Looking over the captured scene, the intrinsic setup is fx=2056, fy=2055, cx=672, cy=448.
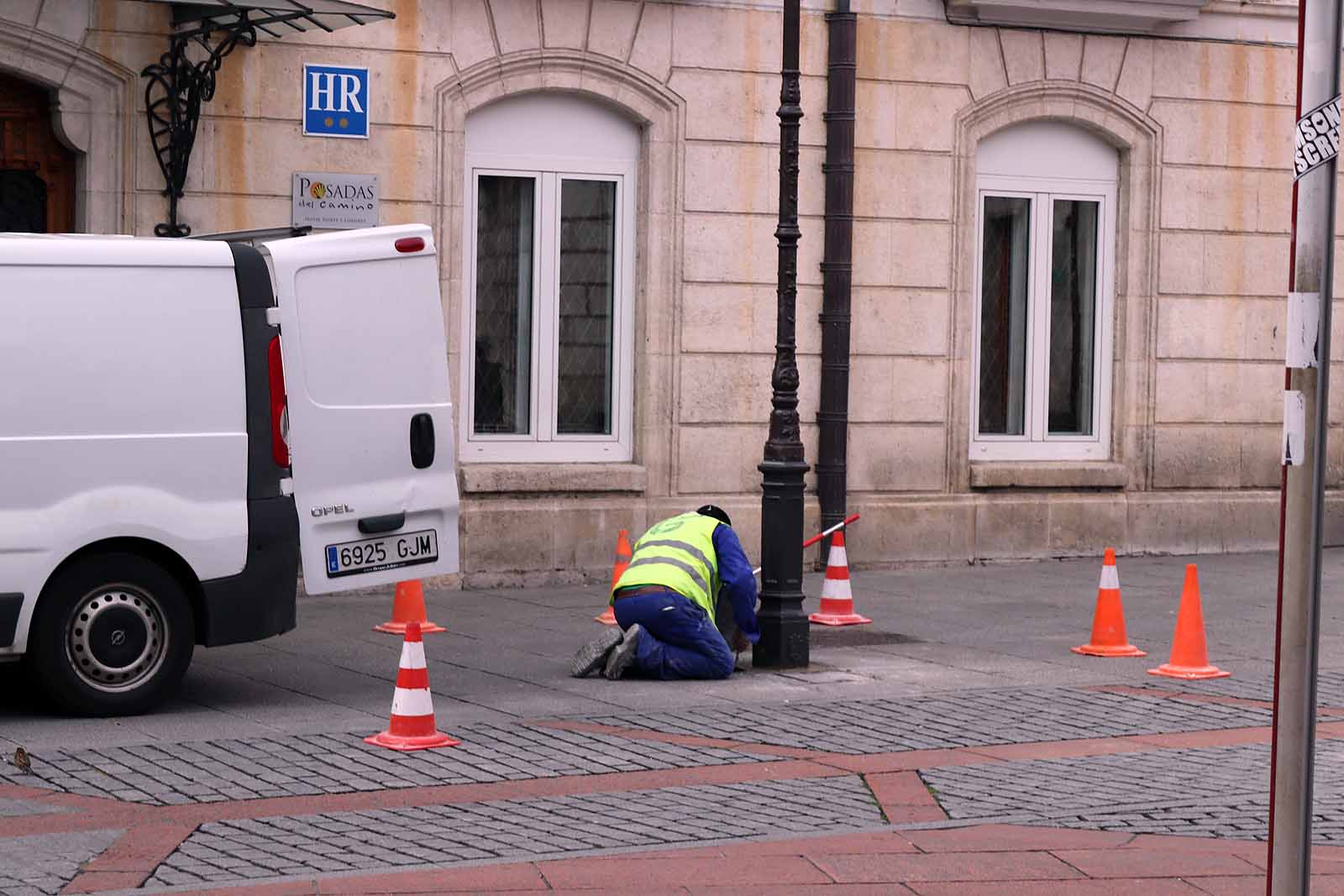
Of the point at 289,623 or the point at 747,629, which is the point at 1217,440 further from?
the point at 289,623

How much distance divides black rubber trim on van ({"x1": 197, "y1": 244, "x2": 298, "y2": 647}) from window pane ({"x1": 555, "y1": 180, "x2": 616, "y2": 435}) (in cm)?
567

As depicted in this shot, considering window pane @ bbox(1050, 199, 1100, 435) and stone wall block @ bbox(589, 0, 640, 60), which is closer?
stone wall block @ bbox(589, 0, 640, 60)

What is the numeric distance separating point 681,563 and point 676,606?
0.23m

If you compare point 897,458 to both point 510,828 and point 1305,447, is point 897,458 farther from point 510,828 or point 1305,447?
point 1305,447

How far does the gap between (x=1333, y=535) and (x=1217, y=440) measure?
1462 millimetres

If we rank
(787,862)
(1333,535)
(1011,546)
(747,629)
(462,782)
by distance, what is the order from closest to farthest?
1. (787,862)
2. (462,782)
3. (747,629)
4. (1011,546)
5. (1333,535)

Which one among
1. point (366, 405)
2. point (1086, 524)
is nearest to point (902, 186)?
point (1086, 524)

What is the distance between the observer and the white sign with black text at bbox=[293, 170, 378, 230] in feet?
45.1

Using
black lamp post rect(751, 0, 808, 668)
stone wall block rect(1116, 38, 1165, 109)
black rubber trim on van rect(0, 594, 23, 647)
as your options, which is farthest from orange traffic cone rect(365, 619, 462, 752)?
stone wall block rect(1116, 38, 1165, 109)

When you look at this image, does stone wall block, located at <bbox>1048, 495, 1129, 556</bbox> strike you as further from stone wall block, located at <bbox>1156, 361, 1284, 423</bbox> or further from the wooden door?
the wooden door

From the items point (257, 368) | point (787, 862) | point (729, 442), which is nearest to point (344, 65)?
point (729, 442)

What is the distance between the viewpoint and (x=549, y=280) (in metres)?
15.0

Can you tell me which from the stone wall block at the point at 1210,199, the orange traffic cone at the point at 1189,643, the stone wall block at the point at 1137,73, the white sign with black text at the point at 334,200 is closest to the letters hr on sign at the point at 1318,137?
the orange traffic cone at the point at 1189,643

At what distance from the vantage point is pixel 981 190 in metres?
16.2
